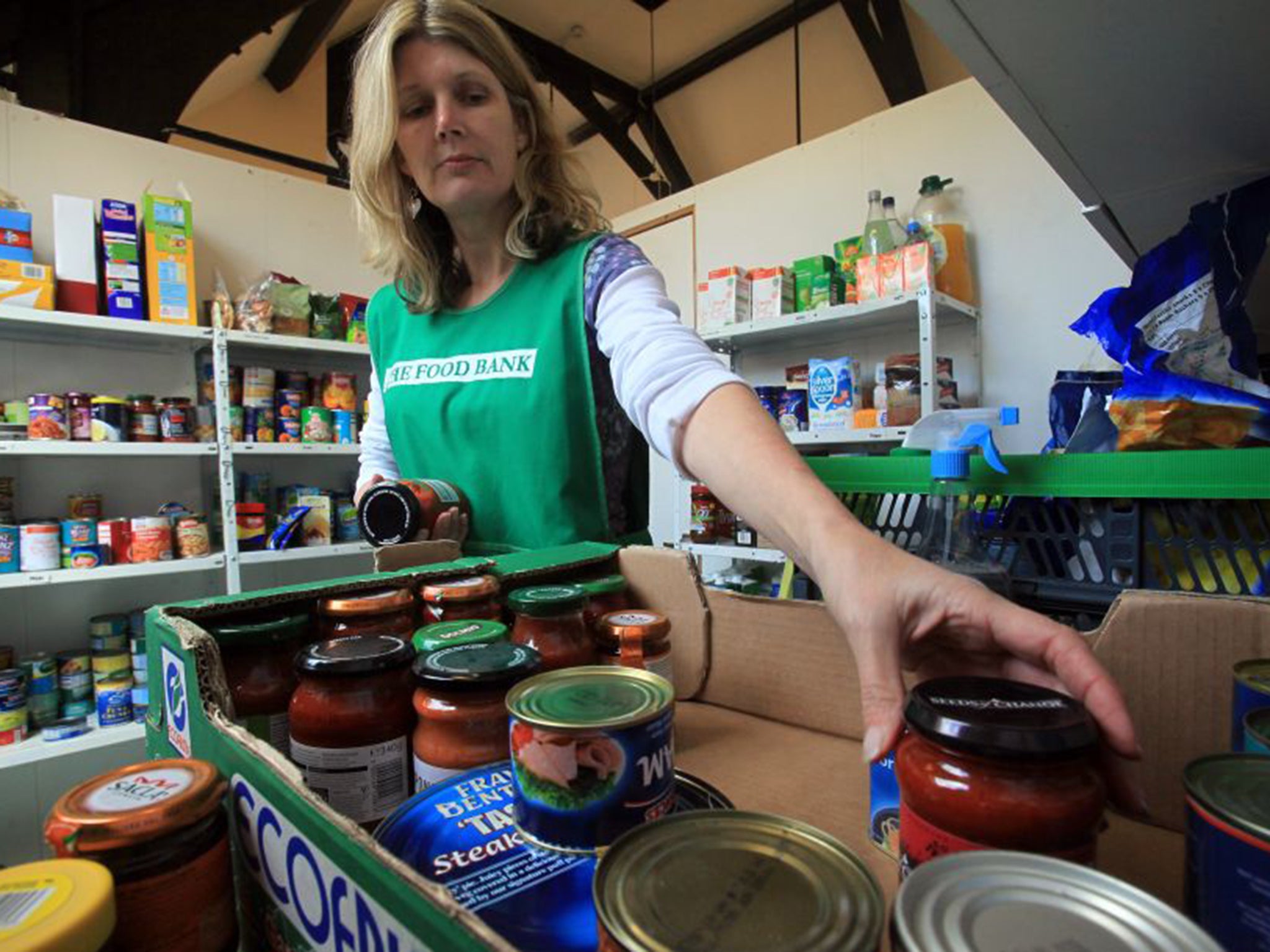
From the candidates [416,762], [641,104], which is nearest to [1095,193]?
[416,762]

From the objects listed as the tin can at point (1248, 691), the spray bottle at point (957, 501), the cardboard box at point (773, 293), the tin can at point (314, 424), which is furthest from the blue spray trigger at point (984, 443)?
the tin can at point (314, 424)

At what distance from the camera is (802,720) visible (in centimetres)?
71

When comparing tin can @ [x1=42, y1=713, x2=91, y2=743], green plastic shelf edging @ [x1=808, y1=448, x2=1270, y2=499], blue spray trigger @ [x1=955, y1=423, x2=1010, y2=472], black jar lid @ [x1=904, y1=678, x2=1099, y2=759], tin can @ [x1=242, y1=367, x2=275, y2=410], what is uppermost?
tin can @ [x1=242, y1=367, x2=275, y2=410]

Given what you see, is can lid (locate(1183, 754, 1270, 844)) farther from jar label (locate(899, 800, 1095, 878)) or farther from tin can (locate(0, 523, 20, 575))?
tin can (locate(0, 523, 20, 575))

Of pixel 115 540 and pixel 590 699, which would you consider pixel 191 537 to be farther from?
pixel 590 699

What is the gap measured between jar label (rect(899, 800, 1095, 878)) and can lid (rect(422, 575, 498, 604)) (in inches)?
16.9

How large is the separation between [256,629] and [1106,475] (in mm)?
791

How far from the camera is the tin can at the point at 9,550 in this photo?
5.56ft

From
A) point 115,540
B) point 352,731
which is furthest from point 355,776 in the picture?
point 115,540

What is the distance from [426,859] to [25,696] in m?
2.05

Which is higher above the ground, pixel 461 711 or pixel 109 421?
pixel 109 421

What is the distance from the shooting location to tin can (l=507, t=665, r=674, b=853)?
37 centimetres

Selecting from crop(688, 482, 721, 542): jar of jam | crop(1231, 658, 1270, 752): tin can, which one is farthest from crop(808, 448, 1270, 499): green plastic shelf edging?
crop(688, 482, 721, 542): jar of jam

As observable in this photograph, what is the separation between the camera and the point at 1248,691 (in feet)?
1.23
